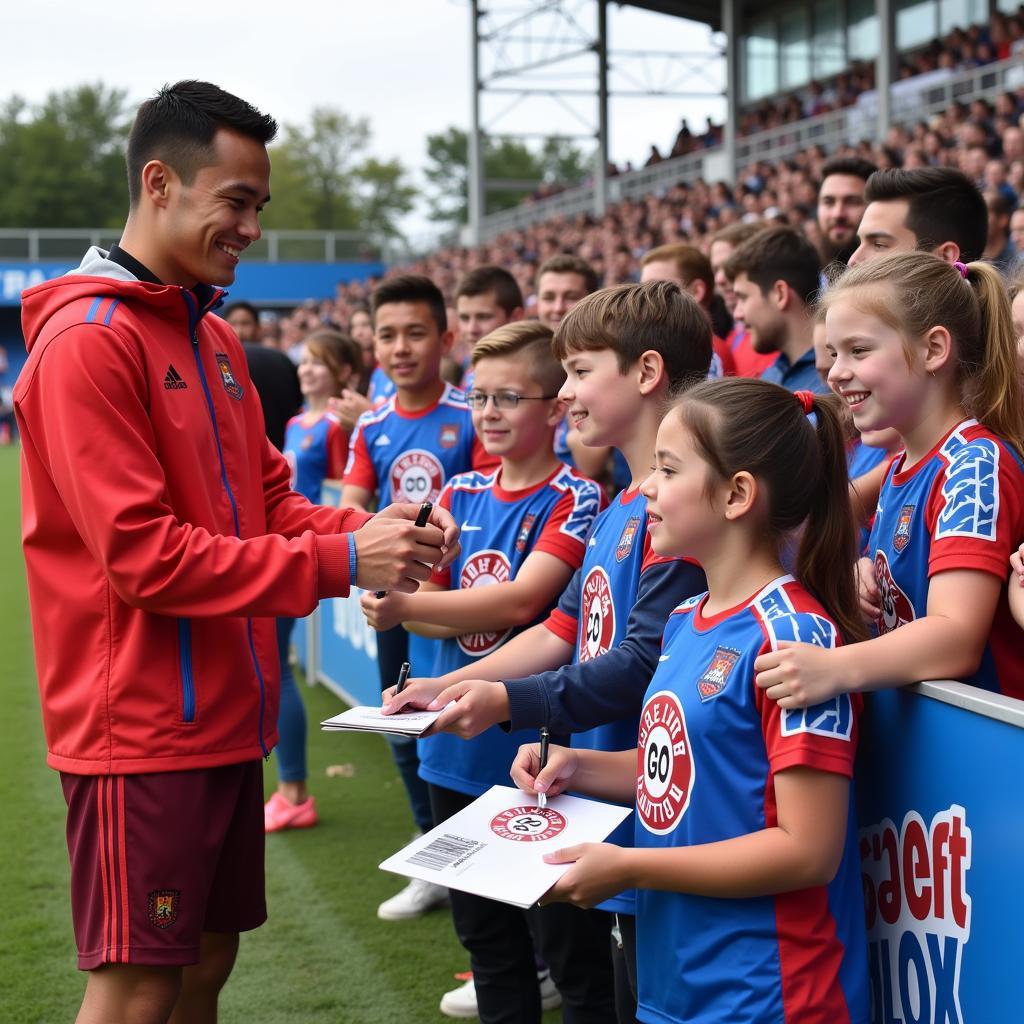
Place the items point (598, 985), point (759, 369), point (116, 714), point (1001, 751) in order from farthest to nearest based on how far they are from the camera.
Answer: point (759, 369), point (598, 985), point (116, 714), point (1001, 751)

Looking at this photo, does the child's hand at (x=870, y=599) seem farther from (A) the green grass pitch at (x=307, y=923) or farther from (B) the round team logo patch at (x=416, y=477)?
(B) the round team logo patch at (x=416, y=477)

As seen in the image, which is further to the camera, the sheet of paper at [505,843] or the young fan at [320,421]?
the young fan at [320,421]

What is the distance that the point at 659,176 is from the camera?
25109mm

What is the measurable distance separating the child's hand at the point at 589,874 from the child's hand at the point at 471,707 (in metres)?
0.43

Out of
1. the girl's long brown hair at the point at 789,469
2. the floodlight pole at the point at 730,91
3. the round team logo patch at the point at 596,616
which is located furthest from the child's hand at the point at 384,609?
the floodlight pole at the point at 730,91

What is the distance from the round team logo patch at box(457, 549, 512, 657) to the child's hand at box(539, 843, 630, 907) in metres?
1.34

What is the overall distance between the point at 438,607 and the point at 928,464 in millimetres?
1218

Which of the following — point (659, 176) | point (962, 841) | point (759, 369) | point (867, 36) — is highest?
point (867, 36)

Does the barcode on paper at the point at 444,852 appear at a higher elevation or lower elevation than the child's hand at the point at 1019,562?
lower

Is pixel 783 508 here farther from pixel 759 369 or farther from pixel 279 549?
pixel 759 369

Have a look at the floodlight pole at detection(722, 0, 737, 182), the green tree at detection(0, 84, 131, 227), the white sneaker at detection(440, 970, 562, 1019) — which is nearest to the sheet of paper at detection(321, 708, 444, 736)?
the white sneaker at detection(440, 970, 562, 1019)

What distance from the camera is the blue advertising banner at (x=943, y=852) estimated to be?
6.06 ft

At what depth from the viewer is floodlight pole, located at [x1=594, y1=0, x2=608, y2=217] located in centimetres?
2631

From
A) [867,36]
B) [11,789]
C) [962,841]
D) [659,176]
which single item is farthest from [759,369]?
[867,36]
